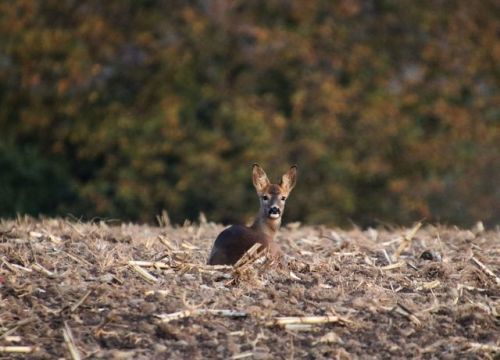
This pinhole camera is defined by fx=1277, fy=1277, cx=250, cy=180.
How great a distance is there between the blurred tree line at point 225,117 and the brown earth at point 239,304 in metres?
9.01

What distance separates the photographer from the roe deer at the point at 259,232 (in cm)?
848

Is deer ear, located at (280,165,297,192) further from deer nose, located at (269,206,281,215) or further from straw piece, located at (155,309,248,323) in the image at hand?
straw piece, located at (155,309,248,323)


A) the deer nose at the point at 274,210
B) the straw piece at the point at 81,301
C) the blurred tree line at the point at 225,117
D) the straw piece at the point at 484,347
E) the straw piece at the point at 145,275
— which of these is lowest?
the blurred tree line at the point at 225,117

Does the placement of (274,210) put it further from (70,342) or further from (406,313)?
(70,342)

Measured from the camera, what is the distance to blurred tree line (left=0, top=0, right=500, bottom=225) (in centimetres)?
1814

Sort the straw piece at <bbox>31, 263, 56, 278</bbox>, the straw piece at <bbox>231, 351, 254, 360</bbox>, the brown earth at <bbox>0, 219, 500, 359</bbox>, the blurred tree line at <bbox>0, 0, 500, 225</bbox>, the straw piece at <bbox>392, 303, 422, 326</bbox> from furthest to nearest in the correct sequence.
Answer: the blurred tree line at <bbox>0, 0, 500, 225</bbox>, the straw piece at <bbox>31, 263, 56, 278</bbox>, the straw piece at <bbox>392, 303, 422, 326</bbox>, the brown earth at <bbox>0, 219, 500, 359</bbox>, the straw piece at <bbox>231, 351, 254, 360</bbox>

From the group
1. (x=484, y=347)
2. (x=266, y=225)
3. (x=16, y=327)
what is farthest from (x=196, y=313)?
(x=266, y=225)

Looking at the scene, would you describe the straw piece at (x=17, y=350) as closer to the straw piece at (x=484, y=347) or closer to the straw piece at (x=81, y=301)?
the straw piece at (x=81, y=301)

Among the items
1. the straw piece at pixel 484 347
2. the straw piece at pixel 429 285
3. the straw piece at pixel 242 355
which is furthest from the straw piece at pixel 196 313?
the straw piece at pixel 429 285

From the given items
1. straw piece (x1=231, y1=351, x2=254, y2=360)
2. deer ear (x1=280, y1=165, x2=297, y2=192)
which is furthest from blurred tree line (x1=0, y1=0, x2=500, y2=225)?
straw piece (x1=231, y1=351, x2=254, y2=360)

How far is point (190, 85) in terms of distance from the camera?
1856 centimetres

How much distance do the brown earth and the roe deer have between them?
179mm

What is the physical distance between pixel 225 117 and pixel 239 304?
10.9m

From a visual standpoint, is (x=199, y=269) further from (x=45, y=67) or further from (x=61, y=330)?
(x=45, y=67)
